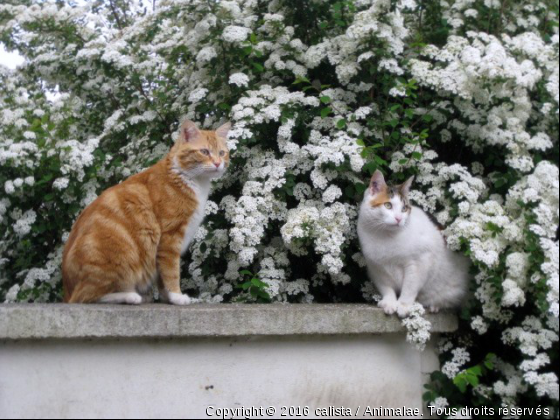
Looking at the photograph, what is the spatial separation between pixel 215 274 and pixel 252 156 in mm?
815

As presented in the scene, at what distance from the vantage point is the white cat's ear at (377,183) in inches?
147

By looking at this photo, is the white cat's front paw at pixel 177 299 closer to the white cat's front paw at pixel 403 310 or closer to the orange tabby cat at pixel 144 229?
the orange tabby cat at pixel 144 229

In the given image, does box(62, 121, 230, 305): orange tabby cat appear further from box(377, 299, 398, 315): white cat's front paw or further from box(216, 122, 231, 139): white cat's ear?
box(377, 299, 398, 315): white cat's front paw

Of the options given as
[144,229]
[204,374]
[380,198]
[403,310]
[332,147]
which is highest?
[332,147]

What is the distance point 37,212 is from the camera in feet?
14.6

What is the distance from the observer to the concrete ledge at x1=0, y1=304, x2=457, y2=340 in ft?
8.91

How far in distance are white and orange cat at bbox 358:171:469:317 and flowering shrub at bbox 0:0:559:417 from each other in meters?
0.14

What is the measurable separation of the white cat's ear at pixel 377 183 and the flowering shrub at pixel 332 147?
0.60ft

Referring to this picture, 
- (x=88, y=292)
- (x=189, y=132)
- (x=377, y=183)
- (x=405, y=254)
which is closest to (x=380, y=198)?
(x=377, y=183)

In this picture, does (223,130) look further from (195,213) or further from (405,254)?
(405,254)

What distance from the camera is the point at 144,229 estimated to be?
11.6 ft

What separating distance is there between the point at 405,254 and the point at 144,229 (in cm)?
145

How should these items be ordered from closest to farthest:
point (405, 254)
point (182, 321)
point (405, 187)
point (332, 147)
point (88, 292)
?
point (182, 321)
point (88, 292)
point (405, 254)
point (405, 187)
point (332, 147)

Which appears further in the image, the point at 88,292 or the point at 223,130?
the point at 223,130
